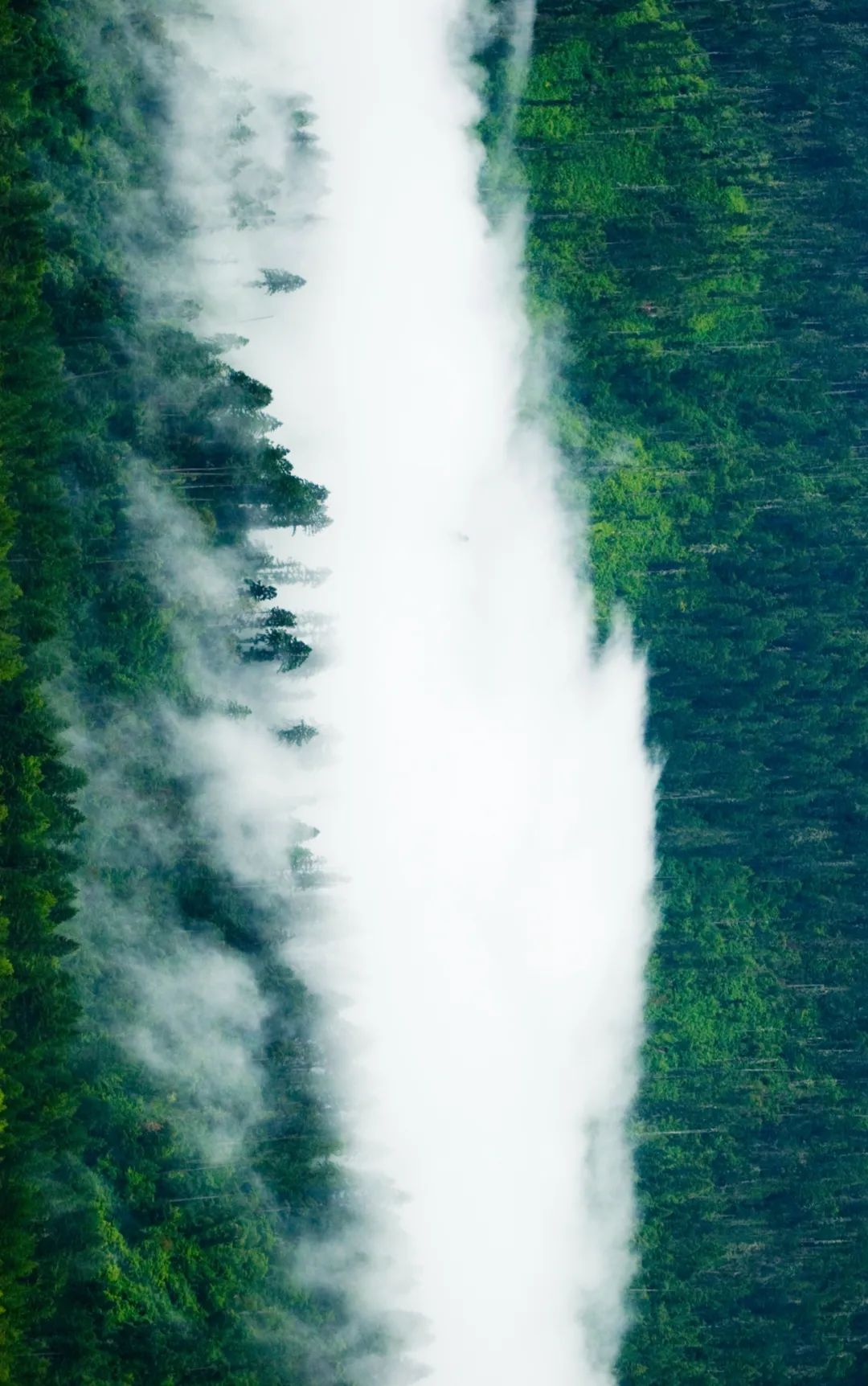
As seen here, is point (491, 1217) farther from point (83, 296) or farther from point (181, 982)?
point (83, 296)

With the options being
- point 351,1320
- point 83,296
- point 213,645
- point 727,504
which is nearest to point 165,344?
point 83,296

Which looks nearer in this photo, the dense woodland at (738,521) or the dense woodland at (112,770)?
the dense woodland at (112,770)

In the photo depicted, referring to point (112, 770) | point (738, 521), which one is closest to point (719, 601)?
point (738, 521)

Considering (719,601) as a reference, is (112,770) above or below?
below

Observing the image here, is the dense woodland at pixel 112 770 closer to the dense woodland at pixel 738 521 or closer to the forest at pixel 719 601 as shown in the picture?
the forest at pixel 719 601

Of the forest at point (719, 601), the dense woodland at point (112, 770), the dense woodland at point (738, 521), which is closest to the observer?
the dense woodland at point (112, 770)

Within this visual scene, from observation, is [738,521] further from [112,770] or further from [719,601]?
[112,770]

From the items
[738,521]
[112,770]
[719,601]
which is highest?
[738,521]

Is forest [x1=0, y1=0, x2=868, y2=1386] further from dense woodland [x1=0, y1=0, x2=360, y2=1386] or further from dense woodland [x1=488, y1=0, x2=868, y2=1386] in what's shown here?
dense woodland [x1=0, y1=0, x2=360, y2=1386]

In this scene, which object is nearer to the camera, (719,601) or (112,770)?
(112,770)

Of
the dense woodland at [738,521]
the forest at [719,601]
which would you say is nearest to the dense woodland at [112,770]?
the forest at [719,601]
